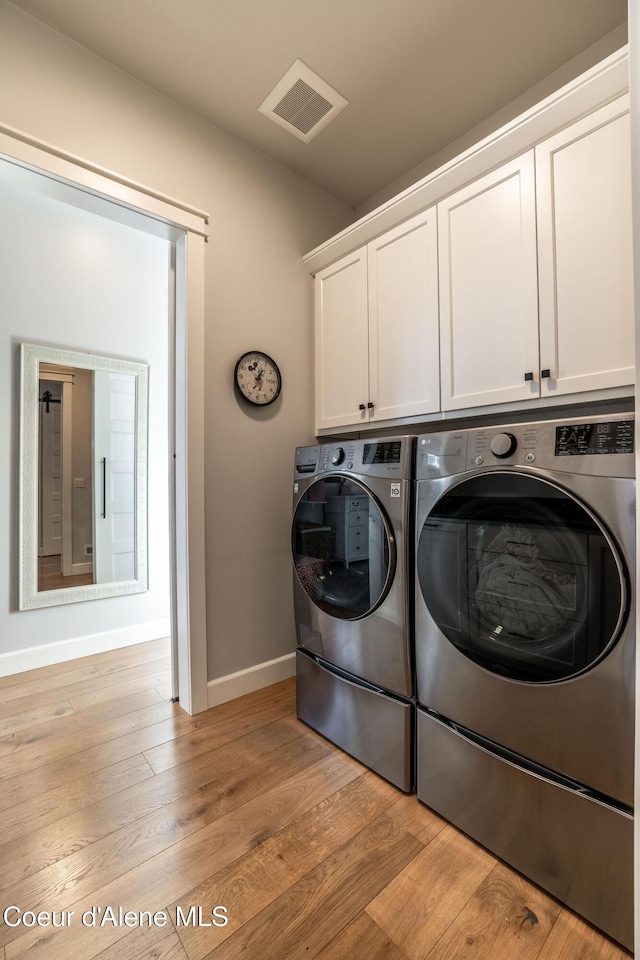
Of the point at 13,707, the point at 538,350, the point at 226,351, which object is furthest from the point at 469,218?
the point at 13,707

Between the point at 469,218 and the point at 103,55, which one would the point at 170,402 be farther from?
the point at 469,218

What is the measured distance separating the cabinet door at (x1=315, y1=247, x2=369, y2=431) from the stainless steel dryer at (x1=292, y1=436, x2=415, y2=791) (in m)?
0.43

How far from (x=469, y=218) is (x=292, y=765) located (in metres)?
2.13

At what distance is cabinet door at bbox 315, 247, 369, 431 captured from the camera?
1.96 metres

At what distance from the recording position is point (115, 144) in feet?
5.33

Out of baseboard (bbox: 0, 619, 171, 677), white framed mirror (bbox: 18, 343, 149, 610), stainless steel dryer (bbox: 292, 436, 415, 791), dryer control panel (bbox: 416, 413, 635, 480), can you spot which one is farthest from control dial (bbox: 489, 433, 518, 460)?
baseboard (bbox: 0, 619, 171, 677)

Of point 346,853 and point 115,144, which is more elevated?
point 115,144

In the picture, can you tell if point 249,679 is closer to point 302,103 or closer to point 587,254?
point 587,254

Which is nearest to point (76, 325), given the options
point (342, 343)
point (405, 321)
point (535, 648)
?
point (342, 343)

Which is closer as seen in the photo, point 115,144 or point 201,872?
point 201,872

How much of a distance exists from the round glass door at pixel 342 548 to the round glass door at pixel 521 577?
0.58 feet

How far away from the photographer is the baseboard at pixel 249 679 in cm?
187

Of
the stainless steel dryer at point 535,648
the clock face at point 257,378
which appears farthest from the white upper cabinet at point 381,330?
the stainless steel dryer at point 535,648

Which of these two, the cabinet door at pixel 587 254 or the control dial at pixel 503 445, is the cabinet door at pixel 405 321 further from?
the control dial at pixel 503 445
